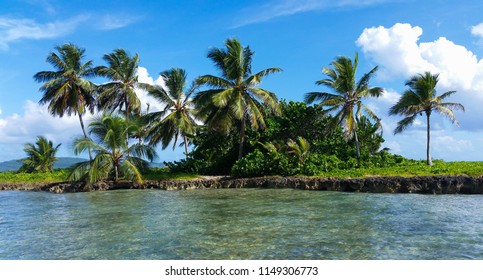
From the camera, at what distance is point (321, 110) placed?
88.9 feet

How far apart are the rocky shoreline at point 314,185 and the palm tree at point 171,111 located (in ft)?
21.7

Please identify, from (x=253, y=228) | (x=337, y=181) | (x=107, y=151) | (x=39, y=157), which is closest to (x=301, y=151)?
(x=337, y=181)

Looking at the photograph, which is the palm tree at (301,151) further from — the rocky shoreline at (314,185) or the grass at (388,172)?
the rocky shoreline at (314,185)

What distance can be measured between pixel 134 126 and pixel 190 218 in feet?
43.1

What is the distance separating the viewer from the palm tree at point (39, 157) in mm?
32031

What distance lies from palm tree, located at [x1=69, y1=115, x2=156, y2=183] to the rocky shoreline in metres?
0.63

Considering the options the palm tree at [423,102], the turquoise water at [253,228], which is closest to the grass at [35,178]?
the turquoise water at [253,228]

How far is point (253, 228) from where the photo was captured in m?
10.2

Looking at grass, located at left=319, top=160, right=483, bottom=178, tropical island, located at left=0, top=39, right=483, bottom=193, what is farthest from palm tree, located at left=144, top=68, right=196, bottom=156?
grass, located at left=319, top=160, right=483, bottom=178

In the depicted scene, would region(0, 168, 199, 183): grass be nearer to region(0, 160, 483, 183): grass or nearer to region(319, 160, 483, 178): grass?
region(0, 160, 483, 183): grass

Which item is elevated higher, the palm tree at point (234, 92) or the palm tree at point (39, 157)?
the palm tree at point (234, 92)

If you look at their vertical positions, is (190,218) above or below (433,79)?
below

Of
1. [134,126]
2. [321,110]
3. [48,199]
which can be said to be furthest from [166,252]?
[321,110]

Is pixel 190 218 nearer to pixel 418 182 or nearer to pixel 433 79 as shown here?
pixel 418 182
